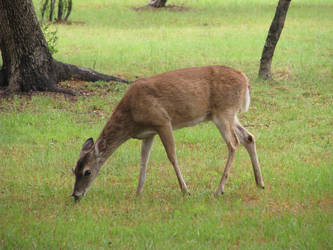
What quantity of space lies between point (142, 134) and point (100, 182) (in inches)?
41.5

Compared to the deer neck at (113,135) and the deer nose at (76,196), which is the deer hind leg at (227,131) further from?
the deer nose at (76,196)

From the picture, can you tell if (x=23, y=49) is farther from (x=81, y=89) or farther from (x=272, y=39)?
(x=272, y=39)

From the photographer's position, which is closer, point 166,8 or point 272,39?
point 272,39

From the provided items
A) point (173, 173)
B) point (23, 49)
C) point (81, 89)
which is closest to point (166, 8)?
point (81, 89)

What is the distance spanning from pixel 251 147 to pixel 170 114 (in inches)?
45.5

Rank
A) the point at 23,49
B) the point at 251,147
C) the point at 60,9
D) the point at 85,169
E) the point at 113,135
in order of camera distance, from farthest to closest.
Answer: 1. the point at 60,9
2. the point at 23,49
3. the point at 251,147
4. the point at 113,135
5. the point at 85,169

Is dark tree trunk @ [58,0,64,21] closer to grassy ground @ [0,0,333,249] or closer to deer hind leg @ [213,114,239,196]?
grassy ground @ [0,0,333,249]

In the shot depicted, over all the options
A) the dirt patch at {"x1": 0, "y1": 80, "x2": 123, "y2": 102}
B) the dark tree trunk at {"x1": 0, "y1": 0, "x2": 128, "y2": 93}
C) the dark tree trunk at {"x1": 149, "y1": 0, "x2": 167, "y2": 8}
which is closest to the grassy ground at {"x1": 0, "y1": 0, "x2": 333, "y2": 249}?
the dirt patch at {"x1": 0, "y1": 80, "x2": 123, "y2": 102}

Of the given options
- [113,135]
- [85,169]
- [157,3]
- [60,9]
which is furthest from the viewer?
[157,3]

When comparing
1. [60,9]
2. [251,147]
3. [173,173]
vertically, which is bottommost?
[60,9]

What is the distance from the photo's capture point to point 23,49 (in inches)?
495

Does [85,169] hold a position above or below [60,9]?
above

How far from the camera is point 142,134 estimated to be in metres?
7.19

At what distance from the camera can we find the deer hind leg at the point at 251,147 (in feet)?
24.3
